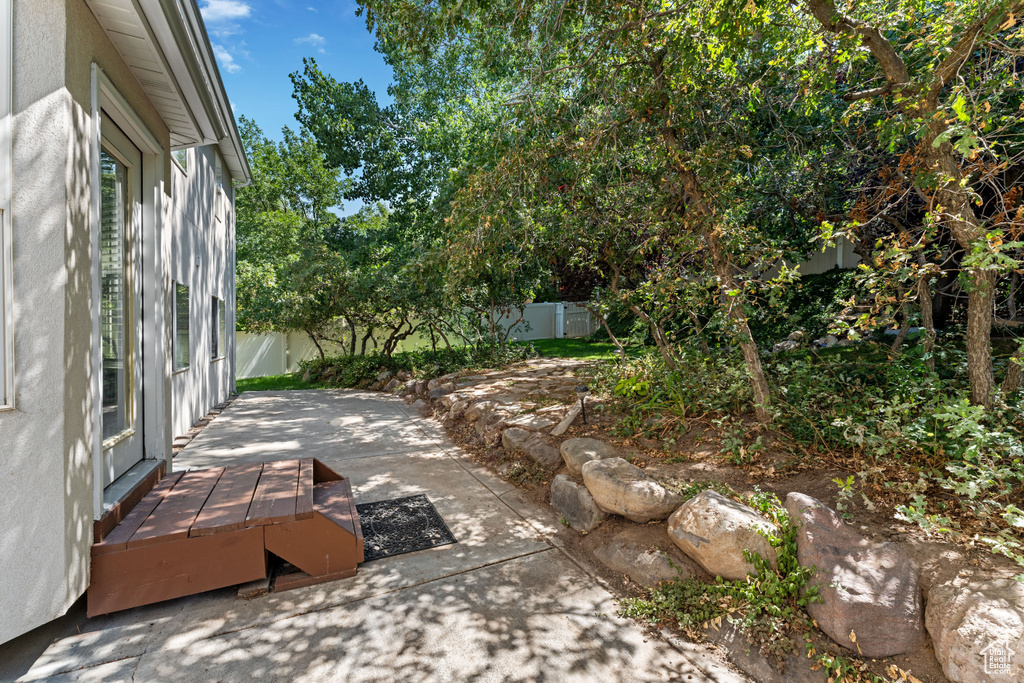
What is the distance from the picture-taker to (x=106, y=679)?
2.16 m

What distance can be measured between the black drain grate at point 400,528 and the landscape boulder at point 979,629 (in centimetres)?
256

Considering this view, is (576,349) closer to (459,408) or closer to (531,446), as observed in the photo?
(459,408)

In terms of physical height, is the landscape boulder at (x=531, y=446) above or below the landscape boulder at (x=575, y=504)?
above

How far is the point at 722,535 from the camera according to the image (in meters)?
2.71

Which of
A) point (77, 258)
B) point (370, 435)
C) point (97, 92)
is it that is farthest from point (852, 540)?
point (370, 435)

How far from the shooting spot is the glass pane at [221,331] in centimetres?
921

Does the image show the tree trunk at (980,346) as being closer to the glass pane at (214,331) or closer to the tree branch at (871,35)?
the tree branch at (871,35)

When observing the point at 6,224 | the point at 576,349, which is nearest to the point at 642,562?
the point at 6,224

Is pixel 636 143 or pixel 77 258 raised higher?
pixel 636 143

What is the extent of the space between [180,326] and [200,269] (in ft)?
5.36

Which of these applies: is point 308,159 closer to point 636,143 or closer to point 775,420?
point 636,143

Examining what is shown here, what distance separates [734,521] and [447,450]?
3.64 m

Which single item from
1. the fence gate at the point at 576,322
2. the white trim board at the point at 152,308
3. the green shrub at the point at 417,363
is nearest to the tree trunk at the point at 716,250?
the white trim board at the point at 152,308

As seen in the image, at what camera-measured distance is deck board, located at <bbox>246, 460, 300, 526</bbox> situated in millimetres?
2809
